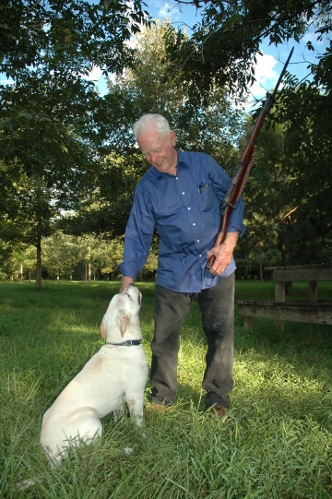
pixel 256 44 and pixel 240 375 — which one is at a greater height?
pixel 256 44

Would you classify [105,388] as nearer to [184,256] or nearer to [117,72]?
[184,256]

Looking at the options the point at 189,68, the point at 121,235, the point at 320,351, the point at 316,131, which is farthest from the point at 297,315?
the point at 121,235

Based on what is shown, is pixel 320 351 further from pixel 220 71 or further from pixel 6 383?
pixel 220 71

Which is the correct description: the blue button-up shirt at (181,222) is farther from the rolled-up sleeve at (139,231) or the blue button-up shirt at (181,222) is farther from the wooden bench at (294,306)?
the wooden bench at (294,306)

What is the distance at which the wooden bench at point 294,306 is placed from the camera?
18.5ft

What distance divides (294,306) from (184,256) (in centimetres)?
339

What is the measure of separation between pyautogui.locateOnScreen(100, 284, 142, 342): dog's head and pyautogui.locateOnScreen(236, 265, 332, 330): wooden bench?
335 centimetres

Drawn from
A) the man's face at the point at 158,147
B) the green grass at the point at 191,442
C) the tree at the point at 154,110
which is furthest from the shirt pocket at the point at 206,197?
the tree at the point at 154,110

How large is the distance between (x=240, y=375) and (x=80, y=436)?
2389 millimetres

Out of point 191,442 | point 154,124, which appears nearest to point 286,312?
point 191,442

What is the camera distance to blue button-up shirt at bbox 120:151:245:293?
136 inches

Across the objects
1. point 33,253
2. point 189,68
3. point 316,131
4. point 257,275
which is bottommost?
point 257,275

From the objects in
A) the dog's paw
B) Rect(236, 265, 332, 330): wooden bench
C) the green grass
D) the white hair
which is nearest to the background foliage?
Rect(236, 265, 332, 330): wooden bench

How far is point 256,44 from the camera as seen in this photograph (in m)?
7.65
